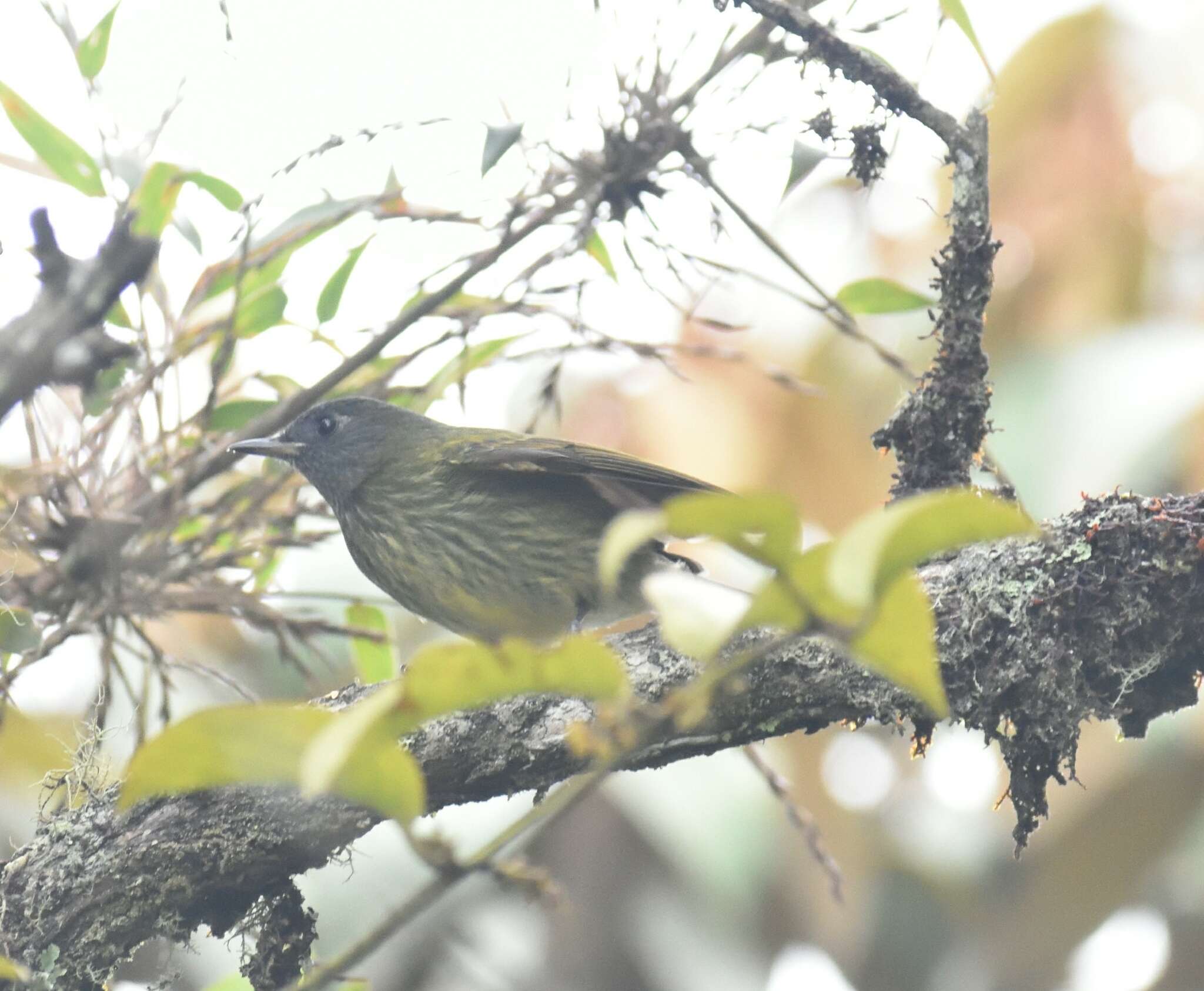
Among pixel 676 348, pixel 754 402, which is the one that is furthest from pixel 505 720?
pixel 754 402

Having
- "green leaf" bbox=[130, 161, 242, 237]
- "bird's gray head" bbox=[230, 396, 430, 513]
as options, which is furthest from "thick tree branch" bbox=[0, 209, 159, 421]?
"bird's gray head" bbox=[230, 396, 430, 513]

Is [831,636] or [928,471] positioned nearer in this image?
[831,636]

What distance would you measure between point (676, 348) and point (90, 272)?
144 centimetres

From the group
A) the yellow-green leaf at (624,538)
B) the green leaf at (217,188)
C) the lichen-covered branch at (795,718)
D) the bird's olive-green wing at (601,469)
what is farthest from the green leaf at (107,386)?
the yellow-green leaf at (624,538)

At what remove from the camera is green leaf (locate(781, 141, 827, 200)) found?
2.18 metres

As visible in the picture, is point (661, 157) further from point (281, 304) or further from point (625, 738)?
point (625, 738)

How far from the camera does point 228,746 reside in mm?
931

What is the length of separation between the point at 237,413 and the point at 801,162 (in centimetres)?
123

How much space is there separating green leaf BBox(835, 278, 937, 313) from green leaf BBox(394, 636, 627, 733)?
1.63m

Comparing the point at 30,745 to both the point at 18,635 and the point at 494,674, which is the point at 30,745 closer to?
the point at 18,635

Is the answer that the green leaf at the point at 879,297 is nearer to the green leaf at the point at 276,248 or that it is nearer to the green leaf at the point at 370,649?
the green leaf at the point at 276,248

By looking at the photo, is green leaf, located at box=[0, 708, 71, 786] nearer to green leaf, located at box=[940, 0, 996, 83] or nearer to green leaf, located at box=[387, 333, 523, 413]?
green leaf, located at box=[387, 333, 523, 413]

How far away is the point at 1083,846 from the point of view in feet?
20.5

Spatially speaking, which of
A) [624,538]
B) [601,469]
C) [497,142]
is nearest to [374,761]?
[624,538]
